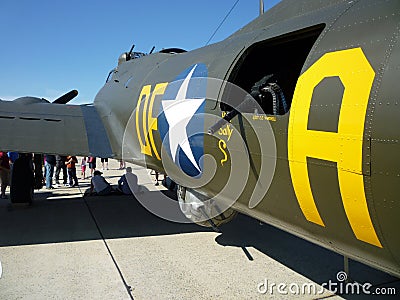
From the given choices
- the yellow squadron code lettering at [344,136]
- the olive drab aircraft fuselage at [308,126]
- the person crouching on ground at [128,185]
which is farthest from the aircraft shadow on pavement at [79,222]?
the yellow squadron code lettering at [344,136]

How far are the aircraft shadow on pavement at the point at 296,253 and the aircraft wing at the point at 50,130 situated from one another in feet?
9.80

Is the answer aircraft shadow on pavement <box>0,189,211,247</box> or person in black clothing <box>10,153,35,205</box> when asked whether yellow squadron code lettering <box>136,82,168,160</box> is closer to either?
aircraft shadow on pavement <box>0,189,211,247</box>

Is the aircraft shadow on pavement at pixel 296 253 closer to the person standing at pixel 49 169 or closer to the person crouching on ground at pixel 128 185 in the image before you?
the person crouching on ground at pixel 128 185

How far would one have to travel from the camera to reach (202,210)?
575 centimetres

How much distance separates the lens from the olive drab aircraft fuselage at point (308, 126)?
229cm

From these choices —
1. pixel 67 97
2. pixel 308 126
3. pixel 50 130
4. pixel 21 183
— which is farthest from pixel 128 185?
pixel 308 126

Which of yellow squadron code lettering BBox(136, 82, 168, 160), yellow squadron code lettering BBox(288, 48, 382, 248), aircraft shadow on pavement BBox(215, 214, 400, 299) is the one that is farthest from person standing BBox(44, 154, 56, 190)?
yellow squadron code lettering BBox(288, 48, 382, 248)

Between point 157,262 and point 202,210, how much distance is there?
99cm

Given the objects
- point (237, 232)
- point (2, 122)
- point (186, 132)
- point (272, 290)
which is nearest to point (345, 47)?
point (186, 132)

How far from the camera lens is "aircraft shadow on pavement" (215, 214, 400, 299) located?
15.9 feet

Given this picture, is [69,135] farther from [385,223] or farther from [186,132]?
[385,223]

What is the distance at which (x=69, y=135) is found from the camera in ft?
26.0

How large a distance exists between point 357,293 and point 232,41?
128 inches

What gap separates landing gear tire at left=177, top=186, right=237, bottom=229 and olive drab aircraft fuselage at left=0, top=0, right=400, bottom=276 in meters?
0.58
